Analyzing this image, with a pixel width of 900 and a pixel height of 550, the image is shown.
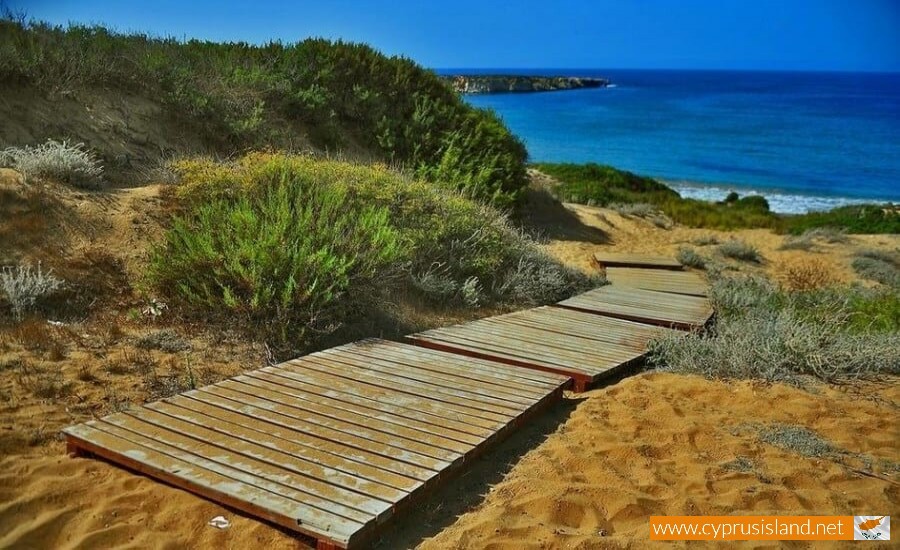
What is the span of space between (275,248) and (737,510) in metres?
3.82

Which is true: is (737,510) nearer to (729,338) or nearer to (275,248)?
(729,338)

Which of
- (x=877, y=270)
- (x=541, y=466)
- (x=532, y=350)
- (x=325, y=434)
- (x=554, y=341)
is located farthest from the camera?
(x=877, y=270)

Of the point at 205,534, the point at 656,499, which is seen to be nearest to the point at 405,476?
Result: the point at 205,534

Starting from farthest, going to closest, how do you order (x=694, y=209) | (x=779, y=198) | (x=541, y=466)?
(x=779, y=198)
(x=694, y=209)
(x=541, y=466)

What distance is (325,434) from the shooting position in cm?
393

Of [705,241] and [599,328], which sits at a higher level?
[705,241]

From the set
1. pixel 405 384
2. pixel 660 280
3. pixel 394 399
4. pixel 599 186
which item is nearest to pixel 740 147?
pixel 599 186

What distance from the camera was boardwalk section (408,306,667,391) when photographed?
5.56m

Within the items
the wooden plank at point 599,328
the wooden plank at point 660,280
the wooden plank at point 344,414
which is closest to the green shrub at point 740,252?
the wooden plank at point 660,280

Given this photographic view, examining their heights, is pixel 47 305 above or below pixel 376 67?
below

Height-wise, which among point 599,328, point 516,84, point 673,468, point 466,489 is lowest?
point 466,489

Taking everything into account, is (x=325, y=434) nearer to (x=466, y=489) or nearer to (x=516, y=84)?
(x=466, y=489)

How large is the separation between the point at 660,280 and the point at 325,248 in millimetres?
5491

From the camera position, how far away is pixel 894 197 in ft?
102
